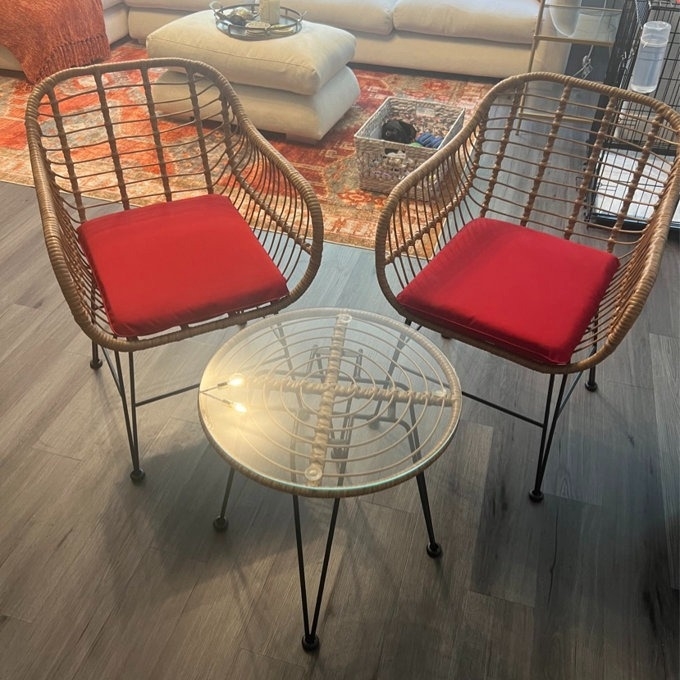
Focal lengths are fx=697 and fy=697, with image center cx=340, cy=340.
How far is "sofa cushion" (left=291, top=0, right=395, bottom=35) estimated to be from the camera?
12.0 ft

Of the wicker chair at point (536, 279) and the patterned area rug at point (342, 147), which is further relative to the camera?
the patterned area rug at point (342, 147)

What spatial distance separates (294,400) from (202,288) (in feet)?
1.14

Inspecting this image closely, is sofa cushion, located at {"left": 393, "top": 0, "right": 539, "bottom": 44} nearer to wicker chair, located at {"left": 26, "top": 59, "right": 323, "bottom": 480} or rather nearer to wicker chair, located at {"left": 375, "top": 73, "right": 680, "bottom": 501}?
wicker chair, located at {"left": 375, "top": 73, "right": 680, "bottom": 501}

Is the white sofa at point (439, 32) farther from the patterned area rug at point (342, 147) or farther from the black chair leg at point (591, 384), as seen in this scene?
the black chair leg at point (591, 384)

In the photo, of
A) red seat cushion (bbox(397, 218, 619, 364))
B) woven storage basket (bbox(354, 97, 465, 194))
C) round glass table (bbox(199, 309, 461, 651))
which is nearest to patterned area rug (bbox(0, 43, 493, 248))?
woven storage basket (bbox(354, 97, 465, 194))

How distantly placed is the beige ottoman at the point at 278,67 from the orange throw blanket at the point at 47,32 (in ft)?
2.62

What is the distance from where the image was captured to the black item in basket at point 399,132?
278cm

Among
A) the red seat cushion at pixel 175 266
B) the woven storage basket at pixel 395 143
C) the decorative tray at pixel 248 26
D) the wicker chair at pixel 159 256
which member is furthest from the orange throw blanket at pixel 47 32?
the red seat cushion at pixel 175 266

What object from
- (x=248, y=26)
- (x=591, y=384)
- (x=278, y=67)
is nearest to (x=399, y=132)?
(x=278, y=67)

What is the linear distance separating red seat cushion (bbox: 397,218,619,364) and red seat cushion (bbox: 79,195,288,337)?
34 centimetres

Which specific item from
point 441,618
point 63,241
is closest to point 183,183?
point 63,241

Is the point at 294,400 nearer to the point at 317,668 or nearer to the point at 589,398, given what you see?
the point at 317,668

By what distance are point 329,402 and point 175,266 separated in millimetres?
489

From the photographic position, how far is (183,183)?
2.78 m
